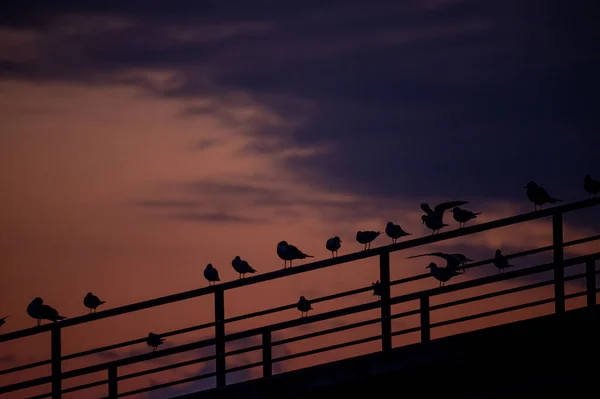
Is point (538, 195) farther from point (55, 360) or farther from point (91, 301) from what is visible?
point (91, 301)

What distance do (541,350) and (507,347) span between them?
33cm

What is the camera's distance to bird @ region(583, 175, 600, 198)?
21.5m

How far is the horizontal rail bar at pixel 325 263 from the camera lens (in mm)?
12133

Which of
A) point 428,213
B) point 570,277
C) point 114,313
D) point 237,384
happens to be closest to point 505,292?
point 570,277

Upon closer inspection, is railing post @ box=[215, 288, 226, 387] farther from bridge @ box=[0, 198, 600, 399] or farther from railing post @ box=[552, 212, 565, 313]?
railing post @ box=[552, 212, 565, 313]

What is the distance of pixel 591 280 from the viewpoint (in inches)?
491

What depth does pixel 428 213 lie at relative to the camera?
2148 centimetres

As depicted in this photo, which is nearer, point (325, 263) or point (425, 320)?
point (425, 320)

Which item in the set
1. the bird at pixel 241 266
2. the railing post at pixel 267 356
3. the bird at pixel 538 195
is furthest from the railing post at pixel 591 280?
the bird at pixel 241 266

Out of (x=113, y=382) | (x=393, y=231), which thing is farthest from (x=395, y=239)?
(x=113, y=382)

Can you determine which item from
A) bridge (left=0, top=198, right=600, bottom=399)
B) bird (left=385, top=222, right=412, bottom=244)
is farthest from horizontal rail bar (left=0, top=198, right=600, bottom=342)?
bird (left=385, top=222, right=412, bottom=244)

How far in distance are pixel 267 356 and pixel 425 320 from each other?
5.60 ft

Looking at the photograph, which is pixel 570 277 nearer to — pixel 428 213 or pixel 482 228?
pixel 482 228

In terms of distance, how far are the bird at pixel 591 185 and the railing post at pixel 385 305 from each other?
31.6 feet
